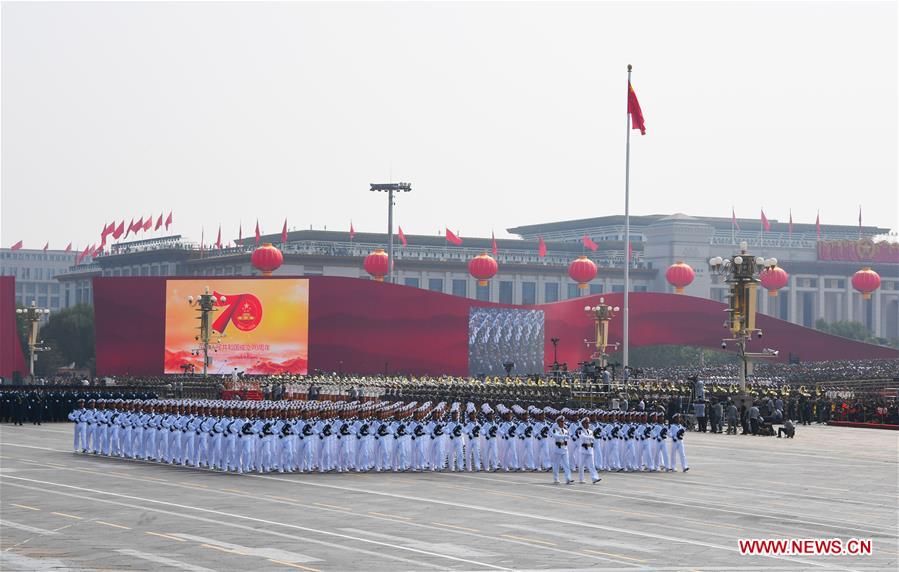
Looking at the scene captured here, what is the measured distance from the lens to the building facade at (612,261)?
4879 inches

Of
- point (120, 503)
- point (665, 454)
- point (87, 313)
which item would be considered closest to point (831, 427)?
point (665, 454)

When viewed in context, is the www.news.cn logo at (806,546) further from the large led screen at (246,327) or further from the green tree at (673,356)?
the green tree at (673,356)

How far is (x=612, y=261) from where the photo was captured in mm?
132500

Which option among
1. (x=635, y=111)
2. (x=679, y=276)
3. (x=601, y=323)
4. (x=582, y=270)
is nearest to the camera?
(x=635, y=111)

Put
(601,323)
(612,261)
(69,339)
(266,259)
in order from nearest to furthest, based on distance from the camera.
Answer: (601,323) < (266,259) < (69,339) < (612,261)

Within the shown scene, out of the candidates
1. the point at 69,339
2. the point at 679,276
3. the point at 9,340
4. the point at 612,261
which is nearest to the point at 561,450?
the point at 9,340

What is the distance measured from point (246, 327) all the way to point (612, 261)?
2620 inches

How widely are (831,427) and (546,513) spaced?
3084cm

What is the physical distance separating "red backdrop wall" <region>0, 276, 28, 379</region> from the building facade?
4400 cm

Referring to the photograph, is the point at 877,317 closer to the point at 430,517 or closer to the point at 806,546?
the point at 430,517

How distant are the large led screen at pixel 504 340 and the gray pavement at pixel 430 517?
1673 inches

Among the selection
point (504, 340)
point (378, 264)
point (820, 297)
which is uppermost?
point (820, 297)

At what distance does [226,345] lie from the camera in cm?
7188

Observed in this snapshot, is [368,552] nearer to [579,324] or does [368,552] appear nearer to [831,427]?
[831,427]
